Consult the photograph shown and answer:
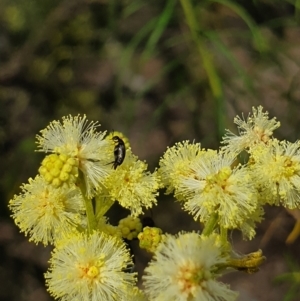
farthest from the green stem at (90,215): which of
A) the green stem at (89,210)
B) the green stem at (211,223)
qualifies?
the green stem at (211,223)

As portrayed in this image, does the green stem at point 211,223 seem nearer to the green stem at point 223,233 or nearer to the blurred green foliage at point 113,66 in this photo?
the green stem at point 223,233

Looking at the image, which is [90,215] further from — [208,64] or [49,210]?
[208,64]

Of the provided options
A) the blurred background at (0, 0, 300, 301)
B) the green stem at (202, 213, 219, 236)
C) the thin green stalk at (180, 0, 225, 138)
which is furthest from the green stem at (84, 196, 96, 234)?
the blurred background at (0, 0, 300, 301)

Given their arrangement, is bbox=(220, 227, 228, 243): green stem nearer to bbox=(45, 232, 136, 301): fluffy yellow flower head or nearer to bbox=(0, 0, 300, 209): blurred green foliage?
bbox=(45, 232, 136, 301): fluffy yellow flower head

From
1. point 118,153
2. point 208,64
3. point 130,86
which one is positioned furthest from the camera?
point 130,86

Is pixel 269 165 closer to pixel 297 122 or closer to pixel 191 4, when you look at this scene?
pixel 191 4

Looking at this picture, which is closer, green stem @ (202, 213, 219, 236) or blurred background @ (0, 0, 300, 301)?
green stem @ (202, 213, 219, 236)

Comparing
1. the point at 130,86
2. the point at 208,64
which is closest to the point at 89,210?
the point at 208,64

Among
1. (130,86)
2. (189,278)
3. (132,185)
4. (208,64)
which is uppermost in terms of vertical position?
(130,86)
